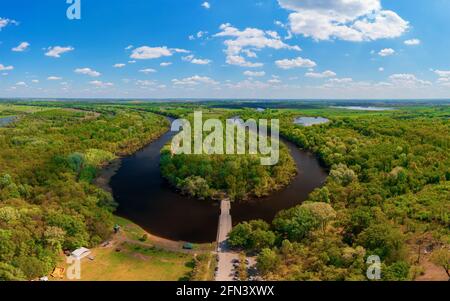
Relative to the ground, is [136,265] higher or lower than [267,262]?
lower

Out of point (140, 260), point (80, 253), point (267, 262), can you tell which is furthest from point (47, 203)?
point (267, 262)

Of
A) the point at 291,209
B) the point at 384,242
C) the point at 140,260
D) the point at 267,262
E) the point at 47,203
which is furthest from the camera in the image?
the point at 47,203

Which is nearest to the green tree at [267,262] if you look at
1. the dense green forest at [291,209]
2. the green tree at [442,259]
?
the dense green forest at [291,209]

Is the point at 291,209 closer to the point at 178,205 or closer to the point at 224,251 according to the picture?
the point at 224,251

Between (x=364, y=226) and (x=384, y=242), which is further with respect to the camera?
(x=364, y=226)

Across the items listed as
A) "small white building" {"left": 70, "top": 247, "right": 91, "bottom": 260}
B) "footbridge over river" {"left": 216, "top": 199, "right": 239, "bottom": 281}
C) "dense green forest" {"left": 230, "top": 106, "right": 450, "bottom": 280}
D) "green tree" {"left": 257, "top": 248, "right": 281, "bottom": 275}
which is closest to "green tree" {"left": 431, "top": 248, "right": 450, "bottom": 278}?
"dense green forest" {"left": 230, "top": 106, "right": 450, "bottom": 280}

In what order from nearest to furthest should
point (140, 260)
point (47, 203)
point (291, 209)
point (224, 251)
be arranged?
point (140, 260), point (224, 251), point (291, 209), point (47, 203)
